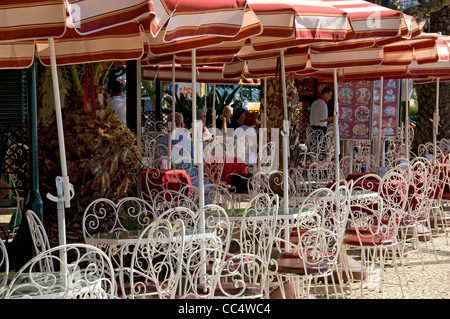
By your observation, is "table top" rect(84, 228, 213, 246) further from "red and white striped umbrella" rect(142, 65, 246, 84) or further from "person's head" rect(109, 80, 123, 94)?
"red and white striped umbrella" rect(142, 65, 246, 84)

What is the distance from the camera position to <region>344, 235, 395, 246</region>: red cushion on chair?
6.54 meters

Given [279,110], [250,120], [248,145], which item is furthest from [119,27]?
[250,120]

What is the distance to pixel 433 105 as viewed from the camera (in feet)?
51.3

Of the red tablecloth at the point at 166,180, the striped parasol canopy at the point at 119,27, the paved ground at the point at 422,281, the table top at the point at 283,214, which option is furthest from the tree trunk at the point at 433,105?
the table top at the point at 283,214

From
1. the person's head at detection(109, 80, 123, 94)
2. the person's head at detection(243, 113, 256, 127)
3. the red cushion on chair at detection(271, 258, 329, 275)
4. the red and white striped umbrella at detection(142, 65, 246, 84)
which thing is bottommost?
the red cushion on chair at detection(271, 258, 329, 275)

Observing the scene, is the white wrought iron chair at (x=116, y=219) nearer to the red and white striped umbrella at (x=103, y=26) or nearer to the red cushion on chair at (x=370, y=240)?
the red and white striped umbrella at (x=103, y=26)

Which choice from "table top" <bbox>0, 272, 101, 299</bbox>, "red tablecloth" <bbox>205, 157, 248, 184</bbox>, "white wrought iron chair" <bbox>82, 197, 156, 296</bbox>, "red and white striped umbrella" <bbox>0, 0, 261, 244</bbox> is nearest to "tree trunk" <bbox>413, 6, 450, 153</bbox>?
"red tablecloth" <bbox>205, 157, 248, 184</bbox>

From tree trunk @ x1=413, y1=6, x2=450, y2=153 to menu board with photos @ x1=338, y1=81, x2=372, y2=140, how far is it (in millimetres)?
4993

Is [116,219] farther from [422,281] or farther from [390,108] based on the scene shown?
[390,108]

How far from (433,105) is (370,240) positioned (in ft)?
32.0

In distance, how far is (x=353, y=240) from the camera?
6.64 metres

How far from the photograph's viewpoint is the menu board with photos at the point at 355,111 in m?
10.7
